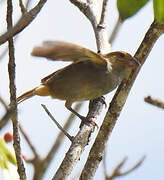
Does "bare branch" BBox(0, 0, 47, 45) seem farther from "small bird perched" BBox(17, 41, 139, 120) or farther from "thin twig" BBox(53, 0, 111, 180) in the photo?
"small bird perched" BBox(17, 41, 139, 120)

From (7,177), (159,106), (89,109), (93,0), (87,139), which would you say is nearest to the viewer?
(159,106)

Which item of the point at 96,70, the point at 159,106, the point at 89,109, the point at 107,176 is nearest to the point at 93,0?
the point at 96,70

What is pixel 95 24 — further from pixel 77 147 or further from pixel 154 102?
pixel 154 102

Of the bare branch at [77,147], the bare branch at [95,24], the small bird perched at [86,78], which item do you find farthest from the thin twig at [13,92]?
the bare branch at [95,24]

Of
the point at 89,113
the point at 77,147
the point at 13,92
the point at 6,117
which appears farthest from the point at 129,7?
the point at 89,113

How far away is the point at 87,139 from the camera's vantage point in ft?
8.93

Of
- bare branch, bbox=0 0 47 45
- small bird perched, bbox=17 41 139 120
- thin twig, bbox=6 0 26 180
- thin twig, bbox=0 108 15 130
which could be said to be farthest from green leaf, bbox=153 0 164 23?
small bird perched, bbox=17 41 139 120

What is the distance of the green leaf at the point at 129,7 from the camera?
1.40 meters

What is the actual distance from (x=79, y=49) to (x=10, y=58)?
66cm

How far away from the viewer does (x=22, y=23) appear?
151 centimetres

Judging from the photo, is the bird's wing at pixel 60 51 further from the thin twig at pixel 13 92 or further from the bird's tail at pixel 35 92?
the bird's tail at pixel 35 92

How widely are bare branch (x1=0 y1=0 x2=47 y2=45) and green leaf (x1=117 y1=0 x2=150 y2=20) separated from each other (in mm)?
376

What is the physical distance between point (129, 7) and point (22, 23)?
0.42 metres

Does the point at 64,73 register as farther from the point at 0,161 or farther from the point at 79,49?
the point at 0,161
